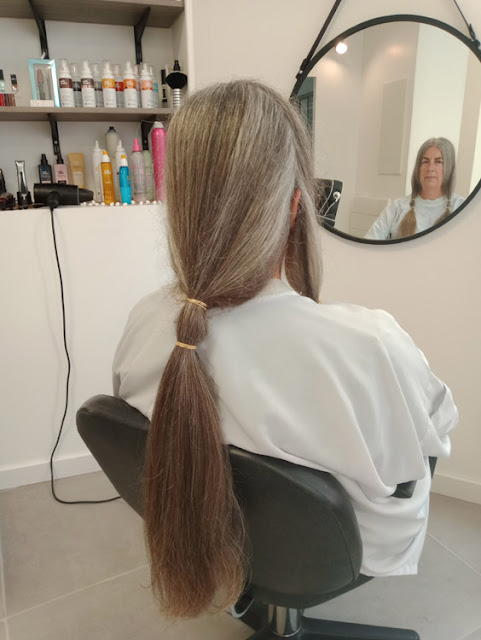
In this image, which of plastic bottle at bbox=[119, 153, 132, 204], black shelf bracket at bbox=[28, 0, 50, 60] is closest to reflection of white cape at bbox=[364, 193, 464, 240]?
plastic bottle at bbox=[119, 153, 132, 204]

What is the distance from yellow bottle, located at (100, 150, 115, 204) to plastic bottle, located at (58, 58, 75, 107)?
203 mm

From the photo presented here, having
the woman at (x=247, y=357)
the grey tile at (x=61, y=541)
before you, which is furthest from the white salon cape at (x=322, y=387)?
the grey tile at (x=61, y=541)

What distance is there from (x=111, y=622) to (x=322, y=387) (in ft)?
3.63

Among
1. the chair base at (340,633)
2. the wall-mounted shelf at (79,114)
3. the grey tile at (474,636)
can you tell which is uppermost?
the wall-mounted shelf at (79,114)

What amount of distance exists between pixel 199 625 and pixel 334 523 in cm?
90

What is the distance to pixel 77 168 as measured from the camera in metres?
1.85

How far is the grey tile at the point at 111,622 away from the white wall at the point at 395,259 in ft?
3.49

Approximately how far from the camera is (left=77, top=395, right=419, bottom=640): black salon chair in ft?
2.24

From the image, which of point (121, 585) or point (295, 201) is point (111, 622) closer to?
point (121, 585)

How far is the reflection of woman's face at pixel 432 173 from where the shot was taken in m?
1.56

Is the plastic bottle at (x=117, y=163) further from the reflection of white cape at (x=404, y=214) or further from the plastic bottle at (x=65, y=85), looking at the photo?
the reflection of white cape at (x=404, y=214)

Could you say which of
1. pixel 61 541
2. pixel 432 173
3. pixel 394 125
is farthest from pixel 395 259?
pixel 61 541

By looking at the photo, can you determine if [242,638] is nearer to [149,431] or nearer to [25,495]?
[149,431]

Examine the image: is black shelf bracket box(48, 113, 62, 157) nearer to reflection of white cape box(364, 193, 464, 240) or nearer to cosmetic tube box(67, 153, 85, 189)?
cosmetic tube box(67, 153, 85, 189)
